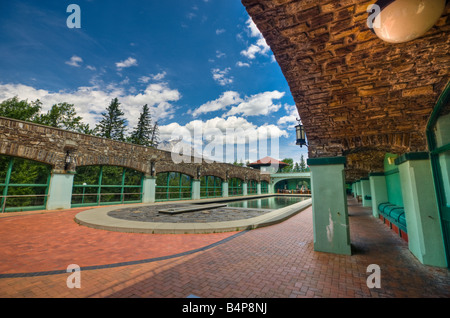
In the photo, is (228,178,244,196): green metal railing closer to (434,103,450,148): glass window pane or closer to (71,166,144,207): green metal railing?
(71,166,144,207): green metal railing

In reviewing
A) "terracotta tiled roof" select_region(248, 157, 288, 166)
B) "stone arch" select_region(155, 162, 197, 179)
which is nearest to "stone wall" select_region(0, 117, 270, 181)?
"stone arch" select_region(155, 162, 197, 179)

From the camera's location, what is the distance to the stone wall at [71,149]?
8656 millimetres

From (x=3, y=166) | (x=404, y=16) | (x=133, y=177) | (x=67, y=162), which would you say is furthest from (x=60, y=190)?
(x=404, y=16)

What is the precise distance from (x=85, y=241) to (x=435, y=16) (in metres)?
7.36

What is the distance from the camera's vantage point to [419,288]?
2.84 metres

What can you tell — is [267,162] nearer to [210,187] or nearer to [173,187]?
[210,187]

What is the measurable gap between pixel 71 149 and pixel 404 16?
13680 mm

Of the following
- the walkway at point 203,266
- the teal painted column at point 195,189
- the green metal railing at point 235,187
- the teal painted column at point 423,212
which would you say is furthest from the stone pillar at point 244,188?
the teal painted column at point 423,212

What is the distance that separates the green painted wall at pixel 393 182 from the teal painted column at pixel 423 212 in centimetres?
348

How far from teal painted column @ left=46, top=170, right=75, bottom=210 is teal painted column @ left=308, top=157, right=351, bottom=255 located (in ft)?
40.0

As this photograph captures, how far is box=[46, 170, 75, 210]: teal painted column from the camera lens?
9.66 m
